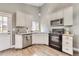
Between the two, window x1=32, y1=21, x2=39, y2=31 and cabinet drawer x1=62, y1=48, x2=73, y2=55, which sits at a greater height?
window x1=32, y1=21, x2=39, y2=31

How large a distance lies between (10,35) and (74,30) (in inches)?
66.9

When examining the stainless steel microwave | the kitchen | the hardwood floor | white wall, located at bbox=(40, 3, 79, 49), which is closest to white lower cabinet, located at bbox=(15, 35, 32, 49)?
the kitchen

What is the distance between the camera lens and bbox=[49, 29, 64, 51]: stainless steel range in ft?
7.39

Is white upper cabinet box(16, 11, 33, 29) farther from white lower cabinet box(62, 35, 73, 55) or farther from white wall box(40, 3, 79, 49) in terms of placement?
white lower cabinet box(62, 35, 73, 55)

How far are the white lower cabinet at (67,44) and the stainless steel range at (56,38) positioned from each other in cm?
11

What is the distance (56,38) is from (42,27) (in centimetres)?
50

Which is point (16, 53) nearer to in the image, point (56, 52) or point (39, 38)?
point (39, 38)

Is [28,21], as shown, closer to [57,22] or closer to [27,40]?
[27,40]

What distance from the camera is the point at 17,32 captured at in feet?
7.31

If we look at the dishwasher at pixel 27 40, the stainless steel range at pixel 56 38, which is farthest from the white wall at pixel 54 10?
the dishwasher at pixel 27 40

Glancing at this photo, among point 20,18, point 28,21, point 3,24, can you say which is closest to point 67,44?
point 28,21

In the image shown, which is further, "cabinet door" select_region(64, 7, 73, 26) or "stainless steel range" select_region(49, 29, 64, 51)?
"stainless steel range" select_region(49, 29, 64, 51)

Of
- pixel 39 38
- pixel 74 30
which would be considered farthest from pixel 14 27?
pixel 74 30

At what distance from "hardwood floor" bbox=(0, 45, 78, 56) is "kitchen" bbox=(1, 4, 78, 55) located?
84 mm
